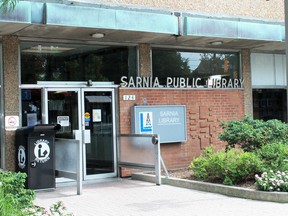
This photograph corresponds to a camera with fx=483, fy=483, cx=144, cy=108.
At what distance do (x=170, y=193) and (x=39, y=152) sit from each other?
2821 mm

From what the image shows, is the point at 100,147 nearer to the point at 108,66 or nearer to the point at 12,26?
the point at 108,66

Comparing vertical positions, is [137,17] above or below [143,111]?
above

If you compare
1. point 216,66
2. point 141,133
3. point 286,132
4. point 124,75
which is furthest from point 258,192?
point 216,66

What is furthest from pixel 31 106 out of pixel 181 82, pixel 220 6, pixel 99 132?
pixel 220 6

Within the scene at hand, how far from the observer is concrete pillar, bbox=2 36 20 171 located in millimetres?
10578

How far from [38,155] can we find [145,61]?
418 centimetres

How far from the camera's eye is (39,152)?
9.98 metres

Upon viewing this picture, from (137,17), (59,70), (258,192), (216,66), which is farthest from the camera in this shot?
(216,66)

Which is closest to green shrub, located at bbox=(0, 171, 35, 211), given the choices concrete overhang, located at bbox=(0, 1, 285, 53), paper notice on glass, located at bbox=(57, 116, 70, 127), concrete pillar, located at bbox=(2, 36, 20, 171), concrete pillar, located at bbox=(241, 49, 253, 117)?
concrete overhang, located at bbox=(0, 1, 285, 53)

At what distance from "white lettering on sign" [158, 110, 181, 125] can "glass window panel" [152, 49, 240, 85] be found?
0.87m

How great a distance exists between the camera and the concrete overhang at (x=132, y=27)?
952cm

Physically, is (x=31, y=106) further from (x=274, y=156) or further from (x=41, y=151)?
(x=274, y=156)

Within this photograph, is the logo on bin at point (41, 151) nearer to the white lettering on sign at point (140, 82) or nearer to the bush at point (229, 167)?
the white lettering on sign at point (140, 82)

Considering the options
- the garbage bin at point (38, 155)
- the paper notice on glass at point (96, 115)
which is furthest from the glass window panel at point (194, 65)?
the garbage bin at point (38, 155)
